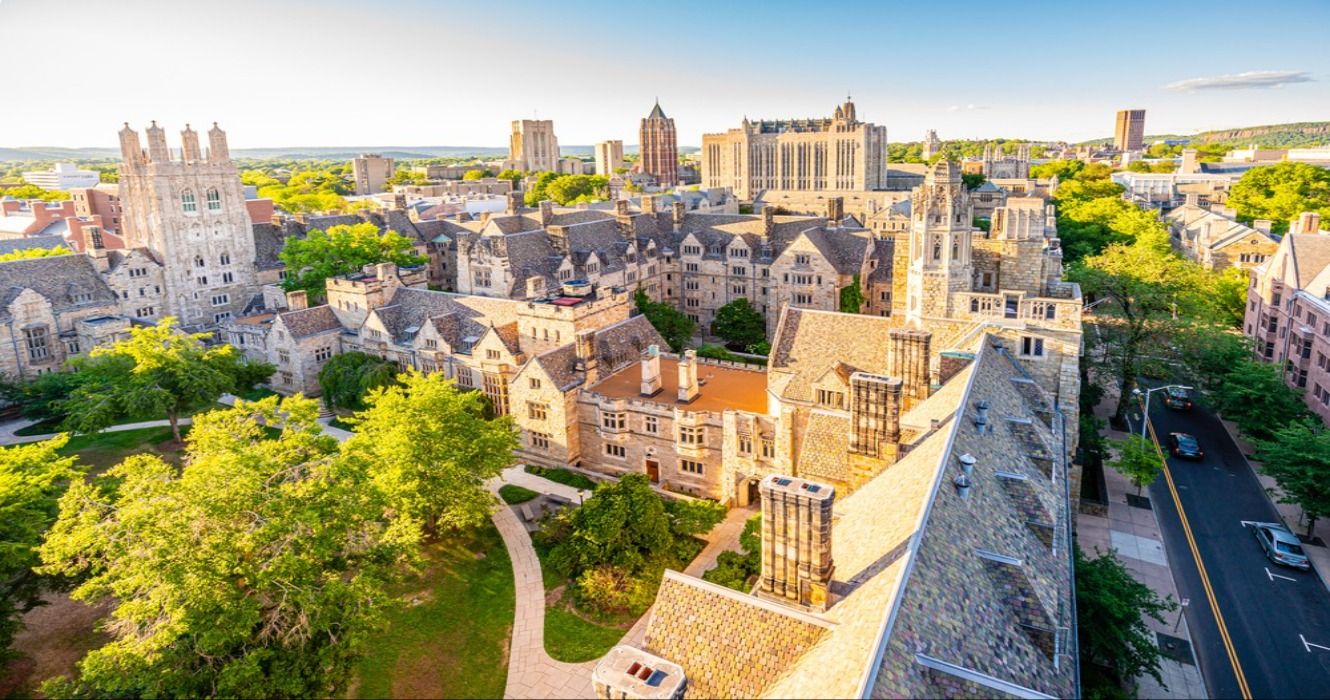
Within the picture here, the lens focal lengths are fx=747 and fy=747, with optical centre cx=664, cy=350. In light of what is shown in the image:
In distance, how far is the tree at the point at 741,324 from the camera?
8162cm

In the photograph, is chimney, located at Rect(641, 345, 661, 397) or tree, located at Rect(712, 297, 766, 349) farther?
tree, located at Rect(712, 297, 766, 349)

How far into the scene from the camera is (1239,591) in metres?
39.0

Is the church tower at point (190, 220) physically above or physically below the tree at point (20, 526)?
above

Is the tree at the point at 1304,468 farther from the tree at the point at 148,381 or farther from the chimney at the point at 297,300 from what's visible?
the chimney at the point at 297,300

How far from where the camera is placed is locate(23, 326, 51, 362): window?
232 feet

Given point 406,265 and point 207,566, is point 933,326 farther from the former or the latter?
point 406,265

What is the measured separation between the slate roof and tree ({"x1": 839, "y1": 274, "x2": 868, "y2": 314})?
76.8m

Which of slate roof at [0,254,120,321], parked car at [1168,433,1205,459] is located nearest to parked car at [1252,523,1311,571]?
parked car at [1168,433,1205,459]

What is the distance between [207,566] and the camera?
27562 millimetres

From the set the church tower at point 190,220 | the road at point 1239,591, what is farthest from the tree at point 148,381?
the road at point 1239,591

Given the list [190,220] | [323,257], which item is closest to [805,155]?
[323,257]

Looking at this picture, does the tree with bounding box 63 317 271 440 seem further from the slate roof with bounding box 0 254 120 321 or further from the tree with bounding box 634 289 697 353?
the tree with bounding box 634 289 697 353

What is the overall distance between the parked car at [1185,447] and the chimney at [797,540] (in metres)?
47.0

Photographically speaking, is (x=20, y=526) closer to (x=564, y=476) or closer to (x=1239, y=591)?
(x=564, y=476)
